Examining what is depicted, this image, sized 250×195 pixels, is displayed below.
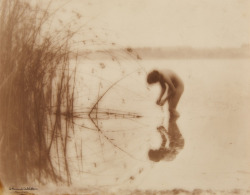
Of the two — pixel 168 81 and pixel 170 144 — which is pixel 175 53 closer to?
pixel 168 81

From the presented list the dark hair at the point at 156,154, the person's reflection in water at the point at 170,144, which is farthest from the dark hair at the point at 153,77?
the dark hair at the point at 156,154

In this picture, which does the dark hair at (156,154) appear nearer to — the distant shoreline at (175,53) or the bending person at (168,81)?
the bending person at (168,81)

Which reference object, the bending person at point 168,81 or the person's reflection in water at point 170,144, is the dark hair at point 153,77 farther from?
the person's reflection in water at point 170,144

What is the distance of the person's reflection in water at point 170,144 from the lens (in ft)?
4.60

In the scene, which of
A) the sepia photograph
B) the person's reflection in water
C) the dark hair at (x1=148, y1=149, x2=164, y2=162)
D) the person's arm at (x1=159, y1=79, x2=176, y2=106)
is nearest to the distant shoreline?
the sepia photograph

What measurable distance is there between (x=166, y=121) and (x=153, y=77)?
9.0 inches

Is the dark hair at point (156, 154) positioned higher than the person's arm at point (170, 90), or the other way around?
the person's arm at point (170, 90)

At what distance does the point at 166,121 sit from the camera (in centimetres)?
140

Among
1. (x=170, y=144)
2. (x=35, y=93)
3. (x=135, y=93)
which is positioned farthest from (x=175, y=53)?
(x=35, y=93)

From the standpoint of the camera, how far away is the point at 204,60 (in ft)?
4.57

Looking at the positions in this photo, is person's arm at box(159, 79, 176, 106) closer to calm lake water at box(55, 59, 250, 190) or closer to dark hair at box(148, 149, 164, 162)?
calm lake water at box(55, 59, 250, 190)

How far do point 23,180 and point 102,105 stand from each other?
1.82 ft

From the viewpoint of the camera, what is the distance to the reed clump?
4.57 ft

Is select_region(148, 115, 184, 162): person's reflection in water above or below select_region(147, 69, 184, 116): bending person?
below
